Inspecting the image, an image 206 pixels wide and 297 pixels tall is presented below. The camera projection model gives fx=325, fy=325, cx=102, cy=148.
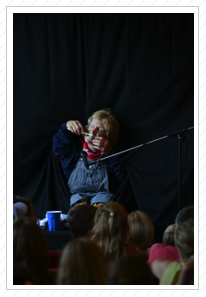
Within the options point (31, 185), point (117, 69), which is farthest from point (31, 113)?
point (117, 69)

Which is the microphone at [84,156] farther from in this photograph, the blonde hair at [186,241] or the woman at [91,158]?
the blonde hair at [186,241]

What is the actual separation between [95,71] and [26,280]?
230cm

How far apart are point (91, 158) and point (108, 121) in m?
0.40

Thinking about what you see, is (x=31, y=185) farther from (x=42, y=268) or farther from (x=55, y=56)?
(x=42, y=268)

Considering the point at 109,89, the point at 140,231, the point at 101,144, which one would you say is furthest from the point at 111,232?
the point at 109,89

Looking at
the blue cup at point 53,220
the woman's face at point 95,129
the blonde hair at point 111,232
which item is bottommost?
the blue cup at point 53,220

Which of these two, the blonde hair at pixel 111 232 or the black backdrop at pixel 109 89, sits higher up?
the black backdrop at pixel 109 89

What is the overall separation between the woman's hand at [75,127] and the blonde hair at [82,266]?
6.56 feet

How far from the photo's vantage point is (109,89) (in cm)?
307

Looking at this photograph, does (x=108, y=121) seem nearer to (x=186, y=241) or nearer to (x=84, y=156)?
(x=84, y=156)

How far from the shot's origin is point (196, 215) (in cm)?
172

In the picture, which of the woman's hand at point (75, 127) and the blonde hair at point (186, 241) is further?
the woman's hand at point (75, 127)

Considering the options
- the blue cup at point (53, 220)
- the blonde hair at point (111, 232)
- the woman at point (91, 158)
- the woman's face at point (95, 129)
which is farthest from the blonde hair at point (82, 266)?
the woman's face at point (95, 129)

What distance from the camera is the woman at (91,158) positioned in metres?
3.05
